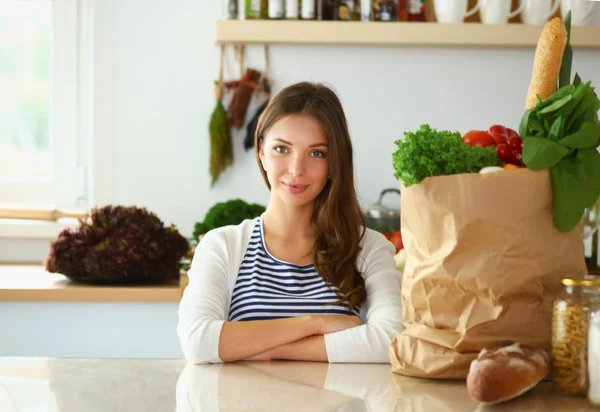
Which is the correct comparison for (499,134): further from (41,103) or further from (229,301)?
(41,103)

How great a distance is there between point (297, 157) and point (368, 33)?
1.33 metres

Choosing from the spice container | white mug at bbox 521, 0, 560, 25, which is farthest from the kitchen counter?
white mug at bbox 521, 0, 560, 25

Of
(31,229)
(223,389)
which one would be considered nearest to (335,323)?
(223,389)

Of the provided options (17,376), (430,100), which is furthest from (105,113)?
(17,376)

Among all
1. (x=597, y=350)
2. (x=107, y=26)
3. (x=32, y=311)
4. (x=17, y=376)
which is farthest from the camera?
(x=107, y=26)

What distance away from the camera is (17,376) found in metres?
0.96

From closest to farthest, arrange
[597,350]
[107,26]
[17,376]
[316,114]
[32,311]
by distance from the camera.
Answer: [597,350]
[17,376]
[316,114]
[32,311]
[107,26]

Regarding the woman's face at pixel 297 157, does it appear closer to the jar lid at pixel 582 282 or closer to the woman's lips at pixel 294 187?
the woman's lips at pixel 294 187

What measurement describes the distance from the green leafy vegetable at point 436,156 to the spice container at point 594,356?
0.63ft

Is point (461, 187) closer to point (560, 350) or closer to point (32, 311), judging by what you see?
point (560, 350)

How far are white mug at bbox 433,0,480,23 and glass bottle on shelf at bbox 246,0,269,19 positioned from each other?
54cm

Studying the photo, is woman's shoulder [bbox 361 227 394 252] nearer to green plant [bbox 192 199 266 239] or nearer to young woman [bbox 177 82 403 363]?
young woman [bbox 177 82 403 363]

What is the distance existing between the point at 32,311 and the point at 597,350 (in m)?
1.71

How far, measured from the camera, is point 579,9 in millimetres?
2615
